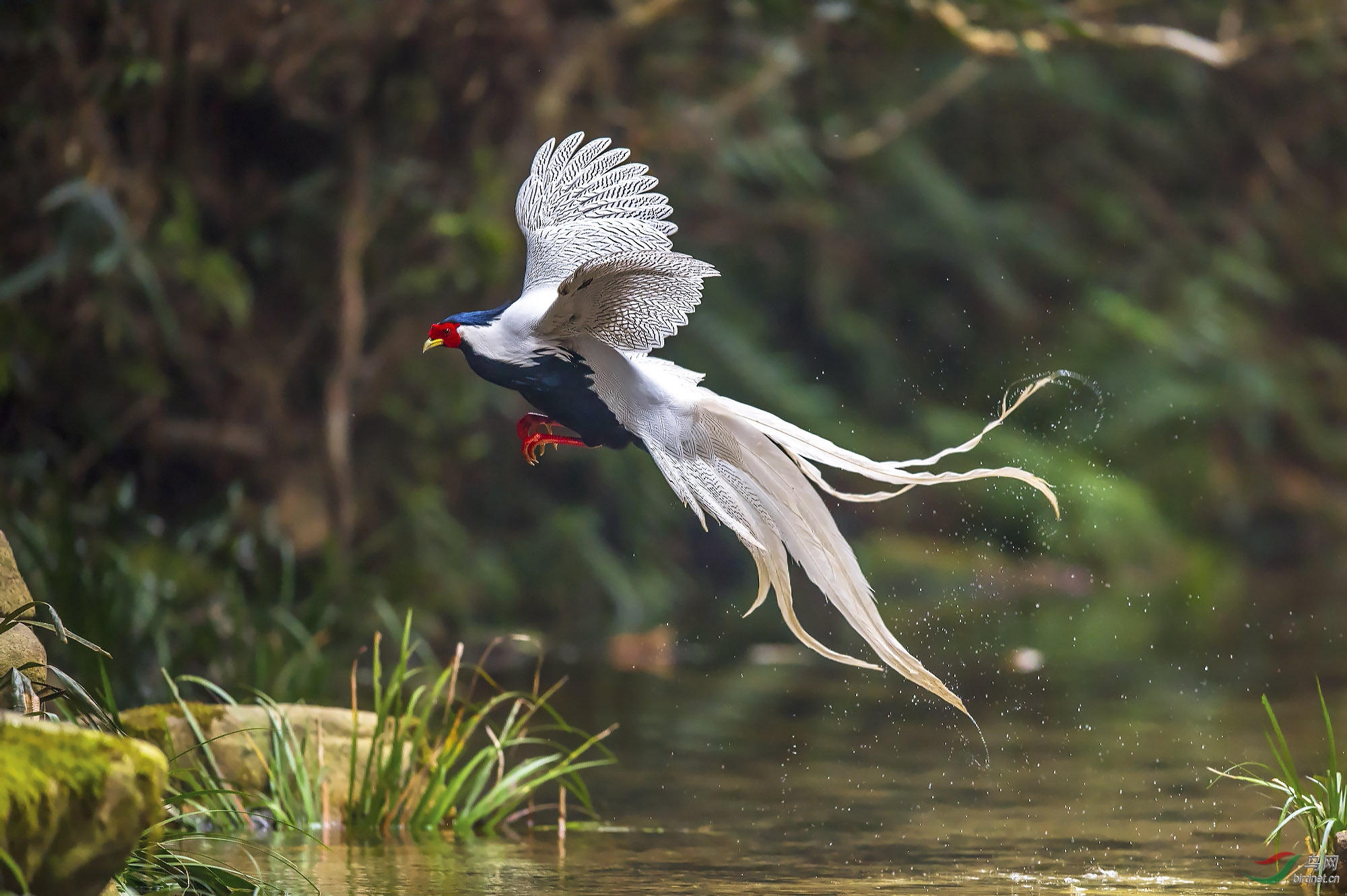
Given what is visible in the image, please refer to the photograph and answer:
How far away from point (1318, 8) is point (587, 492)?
7934mm

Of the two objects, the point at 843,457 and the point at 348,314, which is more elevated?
the point at 348,314

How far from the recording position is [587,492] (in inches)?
557

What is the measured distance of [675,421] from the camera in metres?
3.62

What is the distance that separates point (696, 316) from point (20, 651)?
1127 centimetres

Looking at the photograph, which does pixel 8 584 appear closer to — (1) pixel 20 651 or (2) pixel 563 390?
(1) pixel 20 651

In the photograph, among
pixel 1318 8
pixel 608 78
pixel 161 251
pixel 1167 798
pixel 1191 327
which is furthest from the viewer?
pixel 1191 327

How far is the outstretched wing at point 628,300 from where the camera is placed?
3.45 meters

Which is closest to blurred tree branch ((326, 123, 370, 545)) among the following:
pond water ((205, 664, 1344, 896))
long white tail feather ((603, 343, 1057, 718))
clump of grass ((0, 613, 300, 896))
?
pond water ((205, 664, 1344, 896))

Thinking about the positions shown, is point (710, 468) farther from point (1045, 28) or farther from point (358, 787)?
point (1045, 28)

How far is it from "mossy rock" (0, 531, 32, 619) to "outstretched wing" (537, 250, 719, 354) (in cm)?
151

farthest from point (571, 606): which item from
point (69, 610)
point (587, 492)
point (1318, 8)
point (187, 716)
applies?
point (1318, 8)

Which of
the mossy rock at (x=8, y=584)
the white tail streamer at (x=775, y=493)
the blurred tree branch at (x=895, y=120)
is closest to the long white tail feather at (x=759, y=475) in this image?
the white tail streamer at (x=775, y=493)

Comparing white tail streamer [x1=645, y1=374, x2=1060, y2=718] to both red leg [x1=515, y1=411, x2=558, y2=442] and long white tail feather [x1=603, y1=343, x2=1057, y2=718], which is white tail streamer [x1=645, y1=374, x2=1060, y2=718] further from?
red leg [x1=515, y1=411, x2=558, y2=442]

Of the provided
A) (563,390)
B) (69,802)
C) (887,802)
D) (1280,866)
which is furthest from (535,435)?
(887,802)
